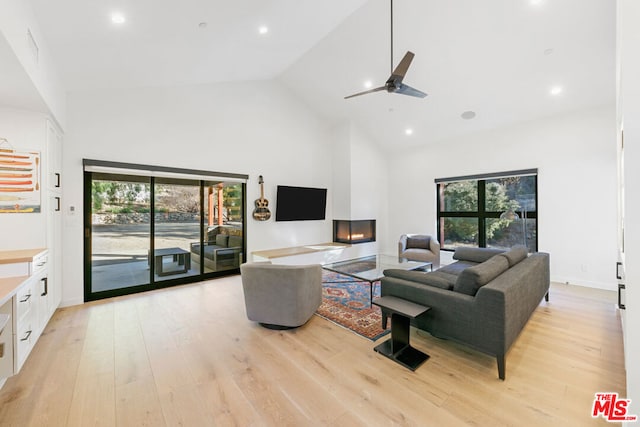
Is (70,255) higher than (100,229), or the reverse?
(100,229)

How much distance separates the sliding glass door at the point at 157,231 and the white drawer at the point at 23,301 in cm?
160

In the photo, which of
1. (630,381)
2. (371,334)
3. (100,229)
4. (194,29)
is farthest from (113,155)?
(630,381)

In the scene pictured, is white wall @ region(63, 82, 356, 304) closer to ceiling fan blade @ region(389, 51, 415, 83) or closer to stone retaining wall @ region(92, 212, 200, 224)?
stone retaining wall @ region(92, 212, 200, 224)

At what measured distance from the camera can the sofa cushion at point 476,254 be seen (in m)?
4.39

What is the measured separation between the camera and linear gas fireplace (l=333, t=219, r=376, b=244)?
6746 mm

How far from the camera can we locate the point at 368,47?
4.45m

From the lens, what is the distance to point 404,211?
7180 mm

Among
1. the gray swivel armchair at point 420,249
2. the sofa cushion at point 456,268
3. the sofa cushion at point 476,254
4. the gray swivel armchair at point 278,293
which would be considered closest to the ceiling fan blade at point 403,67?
the gray swivel armchair at point 278,293

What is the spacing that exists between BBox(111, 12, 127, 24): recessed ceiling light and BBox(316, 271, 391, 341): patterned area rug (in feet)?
12.5

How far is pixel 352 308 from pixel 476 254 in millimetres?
2520

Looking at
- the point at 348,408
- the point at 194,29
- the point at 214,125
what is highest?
the point at 194,29

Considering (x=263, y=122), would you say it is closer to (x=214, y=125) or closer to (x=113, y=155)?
(x=214, y=125)

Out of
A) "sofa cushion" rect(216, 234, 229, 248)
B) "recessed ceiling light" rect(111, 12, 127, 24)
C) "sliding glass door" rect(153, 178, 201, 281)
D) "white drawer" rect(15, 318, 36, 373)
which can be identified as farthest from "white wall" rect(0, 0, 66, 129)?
"sofa cushion" rect(216, 234, 229, 248)

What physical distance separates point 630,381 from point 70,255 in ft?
18.1
